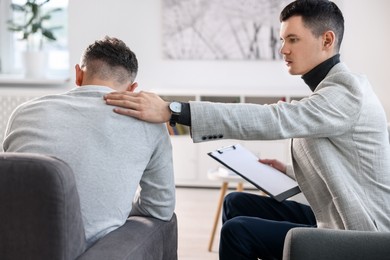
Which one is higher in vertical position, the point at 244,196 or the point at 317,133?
the point at 317,133

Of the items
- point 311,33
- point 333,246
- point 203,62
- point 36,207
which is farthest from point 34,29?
point 333,246

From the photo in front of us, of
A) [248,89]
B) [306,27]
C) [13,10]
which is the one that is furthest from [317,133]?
[13,10]

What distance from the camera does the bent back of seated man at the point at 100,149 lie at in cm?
164

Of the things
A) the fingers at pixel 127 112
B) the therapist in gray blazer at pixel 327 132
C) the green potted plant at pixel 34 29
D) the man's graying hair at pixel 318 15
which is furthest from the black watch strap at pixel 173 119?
the green potted plant at pixel 34 29

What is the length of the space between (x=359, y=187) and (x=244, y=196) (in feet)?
1.96

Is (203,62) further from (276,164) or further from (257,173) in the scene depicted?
(257,173)

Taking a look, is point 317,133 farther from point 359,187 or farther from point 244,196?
point 244,196

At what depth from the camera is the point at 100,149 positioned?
Result: 1662mm

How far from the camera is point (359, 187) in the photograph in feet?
5.89

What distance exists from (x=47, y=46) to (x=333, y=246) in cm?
507

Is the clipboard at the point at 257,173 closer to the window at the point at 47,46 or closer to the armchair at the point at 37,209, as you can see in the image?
the armchair at the point at 37,209

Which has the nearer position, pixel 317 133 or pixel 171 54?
Result: pixel 317 133

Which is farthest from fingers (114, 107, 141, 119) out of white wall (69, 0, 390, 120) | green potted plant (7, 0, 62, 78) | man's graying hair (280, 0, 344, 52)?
green potted plant (7, 0, 62, 78)

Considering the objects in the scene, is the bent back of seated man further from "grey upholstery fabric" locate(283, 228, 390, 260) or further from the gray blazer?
"grey upholstery fabric" locate(283, 228, 390, 260)
